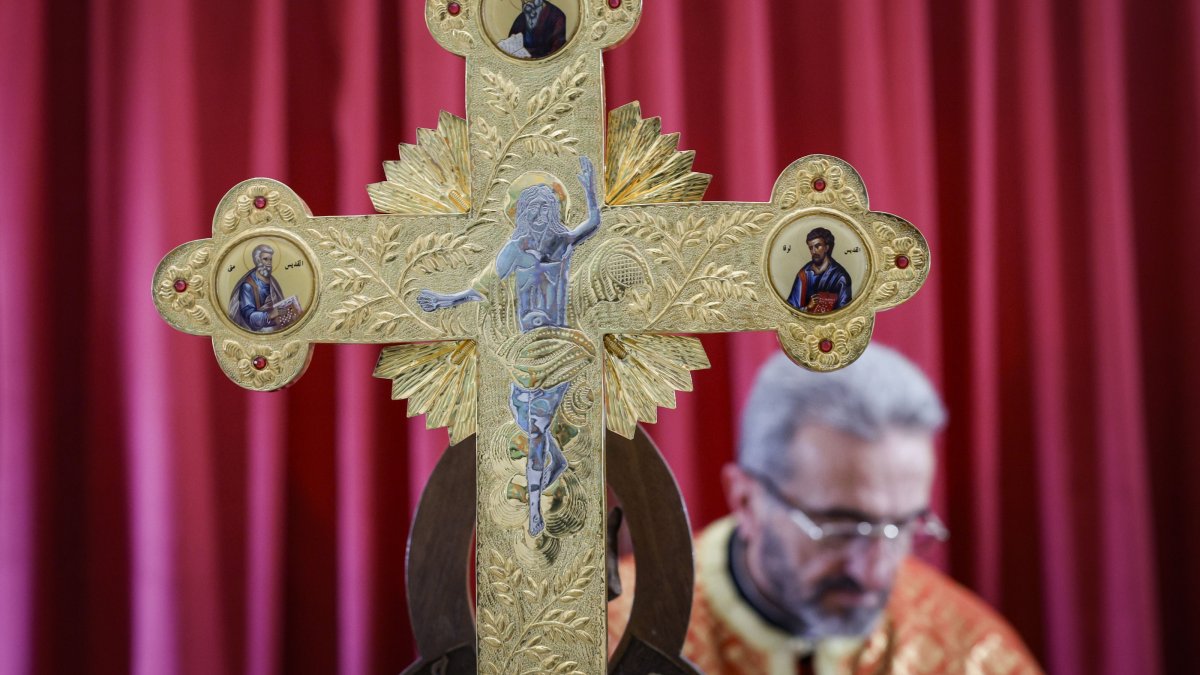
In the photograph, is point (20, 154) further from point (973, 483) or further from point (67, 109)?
point (973, 483)

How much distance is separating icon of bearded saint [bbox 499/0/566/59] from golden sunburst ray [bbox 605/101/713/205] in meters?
0.11

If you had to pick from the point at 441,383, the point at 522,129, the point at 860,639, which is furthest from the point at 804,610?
the point at 522,129

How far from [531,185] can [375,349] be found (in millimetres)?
812

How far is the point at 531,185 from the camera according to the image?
1.13 meters

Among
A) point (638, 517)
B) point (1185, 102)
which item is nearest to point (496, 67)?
point (638, 517)

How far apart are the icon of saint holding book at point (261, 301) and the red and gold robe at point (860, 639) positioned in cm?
86

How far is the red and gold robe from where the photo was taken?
5.47 ft

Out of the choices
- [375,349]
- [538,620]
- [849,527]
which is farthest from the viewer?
[375,349]

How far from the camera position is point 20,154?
174 centimetres

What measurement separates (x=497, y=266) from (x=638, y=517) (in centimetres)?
33

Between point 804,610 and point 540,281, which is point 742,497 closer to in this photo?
point 804,610

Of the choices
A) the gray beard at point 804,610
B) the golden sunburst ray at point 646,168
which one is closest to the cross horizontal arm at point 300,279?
the golden sunburst ray at point 646,168

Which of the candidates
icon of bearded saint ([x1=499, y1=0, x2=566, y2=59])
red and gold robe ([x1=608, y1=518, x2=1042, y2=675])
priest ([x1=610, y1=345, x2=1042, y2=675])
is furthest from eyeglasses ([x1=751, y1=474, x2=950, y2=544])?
icon of bearded saint ([x1=499, y1=0, x2=566, y2=59])

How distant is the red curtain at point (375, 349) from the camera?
174 centimetres
